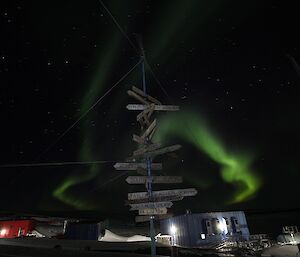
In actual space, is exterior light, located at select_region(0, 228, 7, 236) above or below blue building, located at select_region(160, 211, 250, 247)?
above

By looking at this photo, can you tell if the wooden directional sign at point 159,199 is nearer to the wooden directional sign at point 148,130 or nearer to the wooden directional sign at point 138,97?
the wooden directional sign at point 148,130

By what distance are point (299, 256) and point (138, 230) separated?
33.6m

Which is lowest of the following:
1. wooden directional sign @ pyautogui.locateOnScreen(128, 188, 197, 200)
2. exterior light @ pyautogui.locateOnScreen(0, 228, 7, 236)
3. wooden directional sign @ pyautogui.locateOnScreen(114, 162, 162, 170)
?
wooden directional sign @ pyautogui.locateOnScreen(128, 188, 197, 200)

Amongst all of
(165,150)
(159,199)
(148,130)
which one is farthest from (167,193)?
(148,130)

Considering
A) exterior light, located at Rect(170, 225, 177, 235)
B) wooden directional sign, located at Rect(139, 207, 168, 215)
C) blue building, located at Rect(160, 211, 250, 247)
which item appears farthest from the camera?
exterior light, located at Rect(170, 225, 177, 235)

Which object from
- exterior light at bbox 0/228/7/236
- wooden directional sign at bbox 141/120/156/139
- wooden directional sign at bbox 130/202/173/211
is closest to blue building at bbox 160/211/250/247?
wooden directional sign at bbox 130/202/173/211

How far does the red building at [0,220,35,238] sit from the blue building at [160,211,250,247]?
2302 centimetres

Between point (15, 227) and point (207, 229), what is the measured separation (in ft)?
98.2

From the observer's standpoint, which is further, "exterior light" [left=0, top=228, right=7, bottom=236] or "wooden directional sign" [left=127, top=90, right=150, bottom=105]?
"exterior light" [left=0, top=228, right=7, bottom=236]

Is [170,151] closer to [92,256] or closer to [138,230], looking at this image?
[92,256]

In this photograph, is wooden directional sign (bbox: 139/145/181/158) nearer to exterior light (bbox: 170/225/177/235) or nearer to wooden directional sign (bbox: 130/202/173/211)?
wooden directional sign (bbox: 130/202/173/211)

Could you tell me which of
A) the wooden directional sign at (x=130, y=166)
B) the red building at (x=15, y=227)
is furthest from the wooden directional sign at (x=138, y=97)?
the red building at (x=15, y=227)

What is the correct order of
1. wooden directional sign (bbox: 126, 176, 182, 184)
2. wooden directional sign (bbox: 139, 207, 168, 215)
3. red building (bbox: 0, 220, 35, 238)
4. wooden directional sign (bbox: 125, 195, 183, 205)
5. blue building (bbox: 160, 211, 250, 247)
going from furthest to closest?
red building (bbox: 0, 220, 35, 238)
blue building (bbox: 160, 211, 250, 247)
wooden directional sign (bbox: 126, 176, 182, 184)
wooden directional sign (bbox: 125, 195, 183, 205)
wooden directional sign (bbox: 139, 207, 168, 215)

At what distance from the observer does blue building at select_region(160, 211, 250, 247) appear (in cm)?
2833
